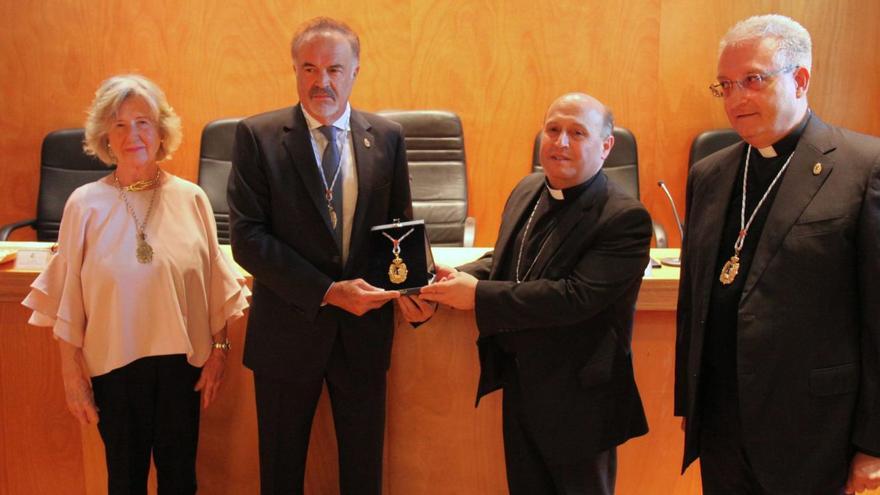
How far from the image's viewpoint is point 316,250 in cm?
196

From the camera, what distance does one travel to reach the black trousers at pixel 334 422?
2.04 metres

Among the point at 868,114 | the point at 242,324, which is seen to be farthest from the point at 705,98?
the point at 242,324

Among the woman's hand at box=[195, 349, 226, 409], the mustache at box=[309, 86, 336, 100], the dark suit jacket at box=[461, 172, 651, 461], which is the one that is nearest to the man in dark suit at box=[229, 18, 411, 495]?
the mustache at box=[309, 86, 336, 100]

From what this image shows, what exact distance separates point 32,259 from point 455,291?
55.2 inches

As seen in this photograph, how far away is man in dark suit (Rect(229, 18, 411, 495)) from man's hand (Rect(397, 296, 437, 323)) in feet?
0.25

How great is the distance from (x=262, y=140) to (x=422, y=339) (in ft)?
2.44

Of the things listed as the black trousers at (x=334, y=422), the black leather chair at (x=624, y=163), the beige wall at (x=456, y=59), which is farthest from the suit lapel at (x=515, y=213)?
the beige wall at (x=456, y=59)

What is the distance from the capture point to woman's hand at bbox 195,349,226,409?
2105 mm

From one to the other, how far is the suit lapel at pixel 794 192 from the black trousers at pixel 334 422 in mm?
1012

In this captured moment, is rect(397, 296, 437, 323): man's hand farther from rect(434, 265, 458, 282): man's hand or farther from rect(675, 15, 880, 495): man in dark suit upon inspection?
rect(675, 15, 880, 495): man in dark suit

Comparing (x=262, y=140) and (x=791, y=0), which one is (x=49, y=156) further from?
(x=791, y=0)

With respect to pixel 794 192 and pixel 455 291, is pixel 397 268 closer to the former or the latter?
pixel 455 291

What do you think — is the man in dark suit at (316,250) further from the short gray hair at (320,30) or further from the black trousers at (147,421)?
the black trousers at (147,421)

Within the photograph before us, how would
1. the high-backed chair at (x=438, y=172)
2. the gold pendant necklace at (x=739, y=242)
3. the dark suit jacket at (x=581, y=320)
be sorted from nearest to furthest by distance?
the gold pendant necklace at (x=739, y=242), the dark suit jacket at (x=581, y=320), the high-backed chair at (x=438, y=172)
